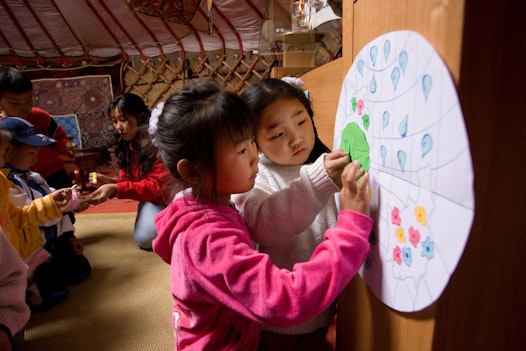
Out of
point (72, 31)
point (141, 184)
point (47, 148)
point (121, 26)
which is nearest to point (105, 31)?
point (121, 26)

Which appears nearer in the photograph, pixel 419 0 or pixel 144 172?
pixel 419 0

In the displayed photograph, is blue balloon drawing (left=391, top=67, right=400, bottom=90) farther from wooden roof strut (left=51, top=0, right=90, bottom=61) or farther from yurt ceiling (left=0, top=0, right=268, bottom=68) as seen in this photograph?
wooden roof strut (left=51, top=0, right=90, bottom=61)

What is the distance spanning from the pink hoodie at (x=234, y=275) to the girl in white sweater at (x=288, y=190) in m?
0.07

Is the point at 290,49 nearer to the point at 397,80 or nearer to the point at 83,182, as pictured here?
the point at 397,80

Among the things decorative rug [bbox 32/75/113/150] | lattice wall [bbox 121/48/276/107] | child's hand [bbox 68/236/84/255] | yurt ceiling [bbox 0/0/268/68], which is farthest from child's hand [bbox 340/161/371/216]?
decorative rug [bbox 32/75/113/150]

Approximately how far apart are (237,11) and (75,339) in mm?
2805

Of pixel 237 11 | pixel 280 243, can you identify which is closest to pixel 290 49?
pixel 280 243

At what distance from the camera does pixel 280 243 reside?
1.85 ft

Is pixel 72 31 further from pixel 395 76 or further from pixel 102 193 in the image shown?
pixel 395 76

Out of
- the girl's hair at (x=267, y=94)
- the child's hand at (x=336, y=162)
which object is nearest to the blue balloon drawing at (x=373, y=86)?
the child's hand at (x=336, y=162)

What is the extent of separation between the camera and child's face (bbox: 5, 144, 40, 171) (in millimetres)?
1107

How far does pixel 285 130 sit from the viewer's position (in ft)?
1.81

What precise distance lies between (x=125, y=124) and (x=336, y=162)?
1238 mm

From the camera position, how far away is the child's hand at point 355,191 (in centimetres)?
38
